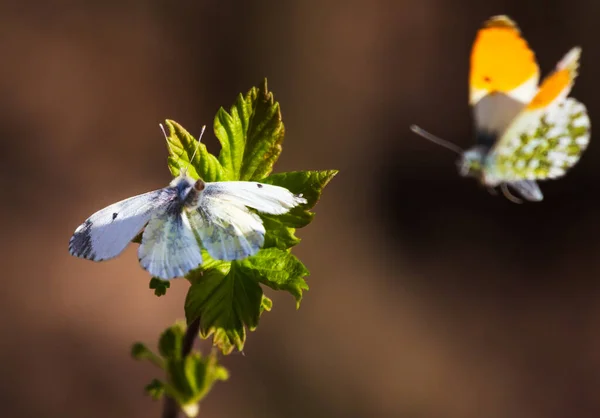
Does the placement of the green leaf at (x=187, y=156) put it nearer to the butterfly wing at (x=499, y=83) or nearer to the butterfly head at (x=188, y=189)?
the butterfly head at (x=188, y=189)

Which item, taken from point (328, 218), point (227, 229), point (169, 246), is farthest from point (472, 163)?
point (328, 218)

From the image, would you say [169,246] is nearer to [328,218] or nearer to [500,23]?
[500,23]

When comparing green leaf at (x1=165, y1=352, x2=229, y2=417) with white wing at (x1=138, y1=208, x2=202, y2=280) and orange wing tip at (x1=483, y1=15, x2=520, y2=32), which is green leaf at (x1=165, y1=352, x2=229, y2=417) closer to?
white wing at (x1=138, y1=208, x2=202, y2=280)

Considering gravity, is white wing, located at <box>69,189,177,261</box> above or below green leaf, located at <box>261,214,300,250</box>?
above

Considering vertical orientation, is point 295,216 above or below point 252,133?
below

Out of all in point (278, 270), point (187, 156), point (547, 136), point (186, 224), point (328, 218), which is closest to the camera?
point (186, 224)

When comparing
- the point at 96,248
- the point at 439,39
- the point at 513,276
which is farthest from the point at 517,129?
the point at 439,39

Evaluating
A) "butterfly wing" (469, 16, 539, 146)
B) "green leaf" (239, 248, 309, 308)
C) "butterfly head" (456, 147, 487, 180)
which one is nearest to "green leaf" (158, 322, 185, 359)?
"green leaf" (239, 248, 309, 308)

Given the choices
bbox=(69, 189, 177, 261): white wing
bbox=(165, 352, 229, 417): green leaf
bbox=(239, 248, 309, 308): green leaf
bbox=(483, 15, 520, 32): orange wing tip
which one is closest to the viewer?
bbox=(165, 352, 229, 417): green leaf
